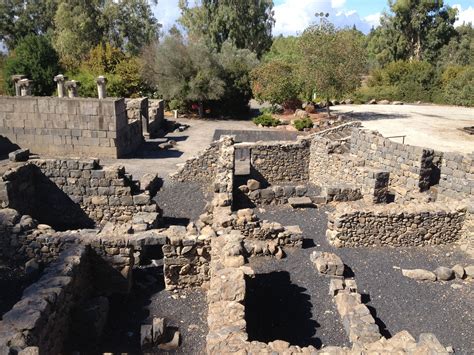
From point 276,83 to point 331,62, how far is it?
13.7 feet

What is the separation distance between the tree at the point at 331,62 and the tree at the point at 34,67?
19.7 meters

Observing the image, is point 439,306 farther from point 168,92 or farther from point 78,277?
point 168,92

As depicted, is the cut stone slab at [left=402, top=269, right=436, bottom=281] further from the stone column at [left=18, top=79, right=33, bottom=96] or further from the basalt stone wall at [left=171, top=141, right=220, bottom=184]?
the stone column at [left=18, top=79, right=33, bottom=96]

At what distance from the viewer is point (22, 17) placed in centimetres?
5497

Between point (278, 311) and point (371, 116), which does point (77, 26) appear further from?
point (278, 311)

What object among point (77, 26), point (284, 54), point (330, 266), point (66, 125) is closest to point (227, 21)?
point (284, 54)

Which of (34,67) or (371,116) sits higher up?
(34,67)

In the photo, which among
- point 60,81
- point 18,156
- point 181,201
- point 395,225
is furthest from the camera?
point 60,81

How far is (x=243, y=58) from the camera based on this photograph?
36.9 m

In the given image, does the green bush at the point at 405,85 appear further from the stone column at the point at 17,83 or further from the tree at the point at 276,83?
the stone column at the point at 17,83

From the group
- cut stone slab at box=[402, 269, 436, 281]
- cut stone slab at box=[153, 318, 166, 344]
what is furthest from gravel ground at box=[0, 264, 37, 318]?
cut stone slab at box=[402, 269, 436, 281]

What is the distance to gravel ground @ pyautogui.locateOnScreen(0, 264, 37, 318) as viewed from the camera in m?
8.61

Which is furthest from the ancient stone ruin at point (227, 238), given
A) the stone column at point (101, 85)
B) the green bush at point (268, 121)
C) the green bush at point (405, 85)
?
the green bush at point (405, 85)

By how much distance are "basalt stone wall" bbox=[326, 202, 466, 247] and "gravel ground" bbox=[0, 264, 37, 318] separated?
7.29 meters
